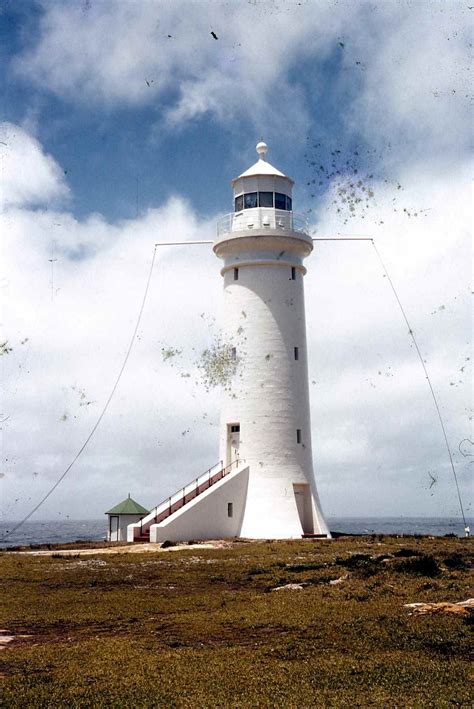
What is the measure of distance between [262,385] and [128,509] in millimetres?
9242

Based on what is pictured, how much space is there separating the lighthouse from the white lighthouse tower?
5 cm

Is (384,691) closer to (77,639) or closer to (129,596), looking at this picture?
(77,639)

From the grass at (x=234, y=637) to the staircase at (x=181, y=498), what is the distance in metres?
10.8

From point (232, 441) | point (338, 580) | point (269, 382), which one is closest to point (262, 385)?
point (269, 382)

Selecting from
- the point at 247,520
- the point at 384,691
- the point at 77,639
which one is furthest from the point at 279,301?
the point at 384,691

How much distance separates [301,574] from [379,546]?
34.3 ft

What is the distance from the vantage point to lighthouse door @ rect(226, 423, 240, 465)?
122 ft

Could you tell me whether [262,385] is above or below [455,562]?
above

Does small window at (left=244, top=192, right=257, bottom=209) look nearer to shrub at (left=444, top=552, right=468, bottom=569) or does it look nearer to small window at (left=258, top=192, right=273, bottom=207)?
small window at (left=258, top=192, right=273, bottom=207)

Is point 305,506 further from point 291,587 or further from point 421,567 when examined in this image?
point 291,587

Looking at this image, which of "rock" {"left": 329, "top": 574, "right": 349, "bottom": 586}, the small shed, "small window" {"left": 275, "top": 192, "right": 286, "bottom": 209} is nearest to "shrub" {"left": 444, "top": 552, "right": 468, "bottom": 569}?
"rock" {"left": 329, "top": 574, "right": 349, "bottom": 586}


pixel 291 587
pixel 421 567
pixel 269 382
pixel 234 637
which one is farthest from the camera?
pixel 269 382

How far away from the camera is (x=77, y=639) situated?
12.8 metres

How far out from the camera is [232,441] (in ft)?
123
